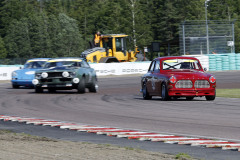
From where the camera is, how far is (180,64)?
59.1ft

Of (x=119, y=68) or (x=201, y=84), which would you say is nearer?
(x=201, y=84)

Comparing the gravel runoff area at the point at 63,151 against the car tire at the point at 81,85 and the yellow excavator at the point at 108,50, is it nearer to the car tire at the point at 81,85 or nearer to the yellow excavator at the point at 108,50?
the car tire at the point at 81,85

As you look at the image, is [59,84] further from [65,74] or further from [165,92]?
[165,92]

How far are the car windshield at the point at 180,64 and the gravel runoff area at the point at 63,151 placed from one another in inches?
372

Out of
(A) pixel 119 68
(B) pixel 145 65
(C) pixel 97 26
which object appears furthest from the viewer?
(C) pixel 97 26

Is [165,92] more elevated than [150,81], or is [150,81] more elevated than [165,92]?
[150,81]

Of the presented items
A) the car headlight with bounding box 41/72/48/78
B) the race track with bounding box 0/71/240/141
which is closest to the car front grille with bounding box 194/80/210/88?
the race track with bounding box 0/71/240/141

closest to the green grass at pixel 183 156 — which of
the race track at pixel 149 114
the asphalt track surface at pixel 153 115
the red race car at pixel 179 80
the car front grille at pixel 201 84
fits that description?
the asphalt track surface at pixel 153 115

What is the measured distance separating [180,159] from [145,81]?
39.3 feet

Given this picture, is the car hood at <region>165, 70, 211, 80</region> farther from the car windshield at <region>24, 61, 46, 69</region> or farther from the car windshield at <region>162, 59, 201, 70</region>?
the car windshield at <region>24, 61, 46, 69</region>

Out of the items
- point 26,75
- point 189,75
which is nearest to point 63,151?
point 189,75

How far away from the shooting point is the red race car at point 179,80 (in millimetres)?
16891

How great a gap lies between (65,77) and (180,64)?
5134mm

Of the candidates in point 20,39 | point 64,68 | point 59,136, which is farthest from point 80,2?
point 59,136
